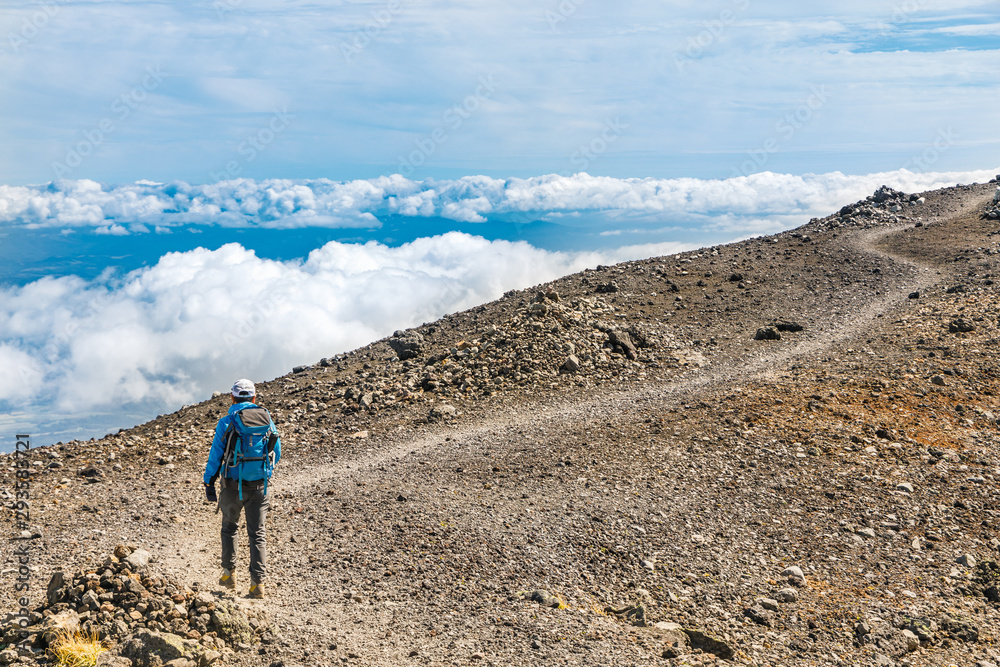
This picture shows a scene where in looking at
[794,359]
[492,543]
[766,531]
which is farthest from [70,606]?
[794,359]

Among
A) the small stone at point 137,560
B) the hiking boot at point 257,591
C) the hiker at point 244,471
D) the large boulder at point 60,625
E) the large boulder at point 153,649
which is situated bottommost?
the hiking boot at point 257,591

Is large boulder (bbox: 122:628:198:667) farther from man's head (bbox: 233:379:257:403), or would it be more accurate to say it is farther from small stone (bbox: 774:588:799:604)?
small stone (bbox: 774:588:799:604)

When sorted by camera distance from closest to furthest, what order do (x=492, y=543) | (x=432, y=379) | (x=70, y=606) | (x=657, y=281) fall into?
(x=70, y=606), (x=492, y=543), (x=432, y=379), (x=657, y=281)

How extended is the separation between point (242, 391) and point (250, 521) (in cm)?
168

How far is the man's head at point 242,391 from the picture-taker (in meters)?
8.41

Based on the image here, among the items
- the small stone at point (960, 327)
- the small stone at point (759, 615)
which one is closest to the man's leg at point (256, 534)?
the small stone at point (759, 615)

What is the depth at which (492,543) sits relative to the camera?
9914mm

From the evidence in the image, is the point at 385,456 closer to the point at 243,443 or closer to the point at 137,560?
the point at 243,443

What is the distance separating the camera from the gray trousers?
831 centimetres

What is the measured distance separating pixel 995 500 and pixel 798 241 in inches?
1087

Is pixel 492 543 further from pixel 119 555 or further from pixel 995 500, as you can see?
pixel 995 500

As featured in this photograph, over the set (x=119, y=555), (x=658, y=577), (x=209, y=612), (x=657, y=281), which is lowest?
(x=658, y=577)

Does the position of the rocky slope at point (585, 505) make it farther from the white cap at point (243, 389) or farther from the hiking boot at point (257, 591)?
the white cap at point (243, 389)

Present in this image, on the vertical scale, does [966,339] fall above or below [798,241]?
below
